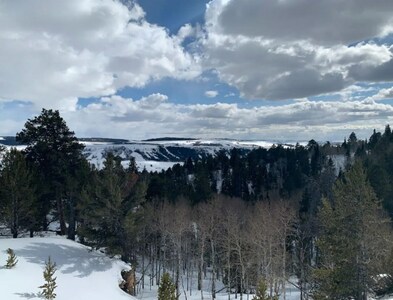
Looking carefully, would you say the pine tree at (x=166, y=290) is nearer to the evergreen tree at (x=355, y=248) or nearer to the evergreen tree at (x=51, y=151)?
the evergreen tree at (x=355, y=248)

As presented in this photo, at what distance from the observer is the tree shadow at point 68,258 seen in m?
27.8

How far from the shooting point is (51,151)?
3725 centimetres

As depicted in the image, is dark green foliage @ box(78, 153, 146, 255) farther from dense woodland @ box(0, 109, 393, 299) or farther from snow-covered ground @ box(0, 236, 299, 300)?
snow-covered ground @ box(0, 236, 299, 300)

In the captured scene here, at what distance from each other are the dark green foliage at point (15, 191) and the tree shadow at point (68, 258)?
460cm

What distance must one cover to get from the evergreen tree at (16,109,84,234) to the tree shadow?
25.2ft

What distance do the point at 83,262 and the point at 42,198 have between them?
11.1 metres

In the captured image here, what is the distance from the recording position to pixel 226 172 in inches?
4259

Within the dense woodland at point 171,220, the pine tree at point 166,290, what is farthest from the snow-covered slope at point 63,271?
the pine tree at point 166,290

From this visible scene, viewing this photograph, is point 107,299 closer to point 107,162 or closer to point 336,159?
point 107,162

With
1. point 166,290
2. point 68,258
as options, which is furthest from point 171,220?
point 166,290

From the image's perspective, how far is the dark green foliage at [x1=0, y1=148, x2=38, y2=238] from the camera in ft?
107

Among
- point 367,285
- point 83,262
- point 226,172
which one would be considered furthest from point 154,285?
point 226,172

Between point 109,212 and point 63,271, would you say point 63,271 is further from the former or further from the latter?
point 109,212

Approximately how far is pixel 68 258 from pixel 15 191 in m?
8.39
